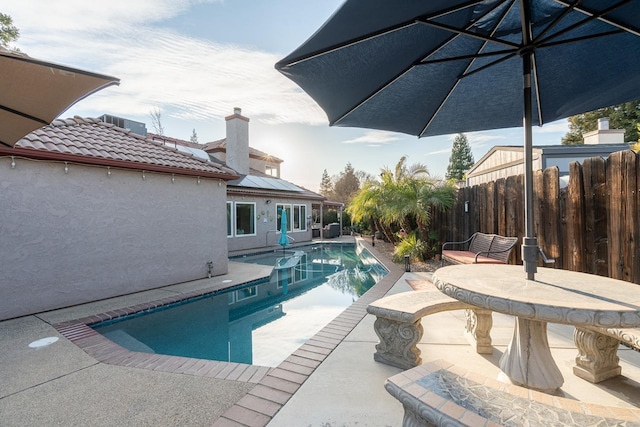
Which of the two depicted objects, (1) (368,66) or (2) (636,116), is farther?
(2) (636,116)

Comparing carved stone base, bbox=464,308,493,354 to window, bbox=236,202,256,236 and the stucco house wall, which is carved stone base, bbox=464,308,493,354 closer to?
the stucco house wall

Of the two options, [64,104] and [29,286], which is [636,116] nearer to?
[64,104]

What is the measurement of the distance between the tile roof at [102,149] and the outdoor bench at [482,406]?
712 centimetres

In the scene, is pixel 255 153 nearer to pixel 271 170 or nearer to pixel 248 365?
pixel 271 170

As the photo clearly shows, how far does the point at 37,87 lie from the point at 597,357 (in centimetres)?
558

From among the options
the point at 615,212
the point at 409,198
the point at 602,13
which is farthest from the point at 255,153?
the point at 602,13

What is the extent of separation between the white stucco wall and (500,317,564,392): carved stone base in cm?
745

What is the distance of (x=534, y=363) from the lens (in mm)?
2576

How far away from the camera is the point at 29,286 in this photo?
540cm

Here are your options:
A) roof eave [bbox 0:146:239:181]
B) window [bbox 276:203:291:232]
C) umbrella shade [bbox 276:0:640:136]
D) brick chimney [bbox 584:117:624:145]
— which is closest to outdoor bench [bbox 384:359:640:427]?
umbrella shade [bbox 276:0:640:136]

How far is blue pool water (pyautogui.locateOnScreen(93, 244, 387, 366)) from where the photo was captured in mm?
4613

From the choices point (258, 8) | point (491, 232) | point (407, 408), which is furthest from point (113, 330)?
point (491, 232)

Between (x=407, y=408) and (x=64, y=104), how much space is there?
3.64m

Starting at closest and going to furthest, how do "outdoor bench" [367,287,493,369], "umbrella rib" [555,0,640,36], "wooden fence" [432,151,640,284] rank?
"umbrella rib" [555,0,640,36] → "outdoor bench" [367,287,493,369] → "wooden fence" [432,151,640,284]
